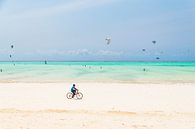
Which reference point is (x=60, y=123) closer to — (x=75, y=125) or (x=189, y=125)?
(x=75, y=125)

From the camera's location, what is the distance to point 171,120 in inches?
603

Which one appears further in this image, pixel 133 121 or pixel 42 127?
pixel 133 121

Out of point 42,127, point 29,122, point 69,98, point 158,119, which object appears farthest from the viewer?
point 69,98

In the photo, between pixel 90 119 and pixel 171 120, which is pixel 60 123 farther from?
pixel 171 120

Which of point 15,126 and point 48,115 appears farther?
point 48,115

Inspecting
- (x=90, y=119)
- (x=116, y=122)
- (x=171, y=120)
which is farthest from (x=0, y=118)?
(x=171, y=120)

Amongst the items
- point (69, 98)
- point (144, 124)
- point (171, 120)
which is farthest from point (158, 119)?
point (69, 98)

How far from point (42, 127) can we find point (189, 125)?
5.84 meters

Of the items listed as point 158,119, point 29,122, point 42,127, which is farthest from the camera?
point 158,119

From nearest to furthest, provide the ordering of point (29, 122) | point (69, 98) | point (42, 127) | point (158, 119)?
point (42, 127) → point (29, 122) → point (158, 119) → point (69, 98)

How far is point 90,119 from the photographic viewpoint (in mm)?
15281

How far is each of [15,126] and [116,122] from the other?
411 centimetres

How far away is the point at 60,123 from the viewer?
14.2m

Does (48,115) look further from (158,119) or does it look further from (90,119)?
(158,119)
